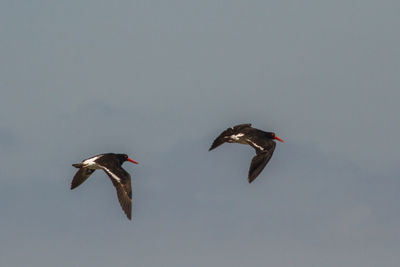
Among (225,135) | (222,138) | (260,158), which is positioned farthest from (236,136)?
(260,158)

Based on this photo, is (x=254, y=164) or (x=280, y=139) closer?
(x=254, y=164)

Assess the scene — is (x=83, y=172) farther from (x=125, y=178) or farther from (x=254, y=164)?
(x=254, y=164)

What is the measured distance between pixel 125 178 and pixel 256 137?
6453mm

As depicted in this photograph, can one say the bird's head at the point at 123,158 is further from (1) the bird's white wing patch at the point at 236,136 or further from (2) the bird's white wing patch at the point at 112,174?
(1) the bird's white wing patch at the point at 236,136

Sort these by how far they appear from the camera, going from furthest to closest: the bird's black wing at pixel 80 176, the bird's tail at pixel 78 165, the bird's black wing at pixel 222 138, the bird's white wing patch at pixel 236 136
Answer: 1. the bird's black wing at pixel 80 176
2. the bird's white wing patch at pixel 236 136
3. the bird's tail at pixel 78 165
4. the bird's black wing at pixel 222 138

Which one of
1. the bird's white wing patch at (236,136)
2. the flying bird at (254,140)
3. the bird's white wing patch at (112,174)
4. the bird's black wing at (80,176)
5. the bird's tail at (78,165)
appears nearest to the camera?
the flying bird at (254,140)

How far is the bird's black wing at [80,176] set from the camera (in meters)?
45.3

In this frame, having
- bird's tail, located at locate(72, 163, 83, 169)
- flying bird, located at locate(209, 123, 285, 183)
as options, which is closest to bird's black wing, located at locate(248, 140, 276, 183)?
flying bird, located at locate(209, 123, 285, 183)

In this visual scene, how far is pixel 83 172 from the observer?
45500 millimetres

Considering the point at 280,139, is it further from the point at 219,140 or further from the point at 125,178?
the point at 125,178

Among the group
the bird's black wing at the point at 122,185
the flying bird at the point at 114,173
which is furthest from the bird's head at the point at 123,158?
the bird's black wing at the point at 122,185

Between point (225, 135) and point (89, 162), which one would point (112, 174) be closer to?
point (89, 162)

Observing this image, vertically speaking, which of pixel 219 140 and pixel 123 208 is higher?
pixel 219 140

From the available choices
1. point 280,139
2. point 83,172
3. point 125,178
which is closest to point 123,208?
point 125,178
